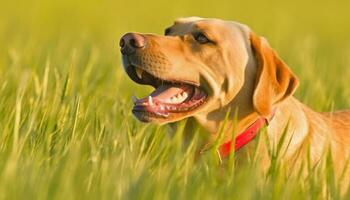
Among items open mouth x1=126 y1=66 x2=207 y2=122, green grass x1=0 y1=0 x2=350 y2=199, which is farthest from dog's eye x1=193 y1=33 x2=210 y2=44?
green grass x1=0 y1=0 x2=350 y2=199

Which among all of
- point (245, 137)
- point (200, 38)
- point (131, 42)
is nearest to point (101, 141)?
point (131, 42)

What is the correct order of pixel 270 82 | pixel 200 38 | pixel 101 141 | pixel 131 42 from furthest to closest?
pixel 200 38, pixel 270 82, pixel 131 42, pixel 101 141

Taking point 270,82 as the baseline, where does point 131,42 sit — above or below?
above

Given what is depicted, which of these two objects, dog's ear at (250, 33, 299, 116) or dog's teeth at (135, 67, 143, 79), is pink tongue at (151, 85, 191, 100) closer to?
dog's teeth at (135, 67, 143, 79)

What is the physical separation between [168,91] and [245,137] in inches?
17.8

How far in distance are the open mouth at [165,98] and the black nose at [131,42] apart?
0.42ft

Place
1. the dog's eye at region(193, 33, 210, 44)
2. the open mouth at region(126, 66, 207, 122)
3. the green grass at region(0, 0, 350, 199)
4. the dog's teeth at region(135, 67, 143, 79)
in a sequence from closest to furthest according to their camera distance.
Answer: the green grass at region(0, 0, 350, 199) → the open mouth at region(126, 66, 207, 122) → the dog's teeth at region(135, 67, 143, 79) → the dog's eye at region(193, 33, 210, 44)

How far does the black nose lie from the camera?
511 cm

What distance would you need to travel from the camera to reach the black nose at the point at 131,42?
5109 mm

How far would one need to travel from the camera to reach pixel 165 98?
17.3 ft

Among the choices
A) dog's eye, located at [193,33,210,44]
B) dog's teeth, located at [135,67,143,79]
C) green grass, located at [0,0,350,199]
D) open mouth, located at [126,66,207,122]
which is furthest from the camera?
dog's eye, located at [193,33,210,44]

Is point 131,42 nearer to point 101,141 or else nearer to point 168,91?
point 168,91

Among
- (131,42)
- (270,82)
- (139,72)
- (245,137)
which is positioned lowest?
(245,137)

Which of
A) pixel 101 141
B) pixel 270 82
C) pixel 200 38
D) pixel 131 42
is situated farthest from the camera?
pixel 200 38
